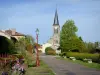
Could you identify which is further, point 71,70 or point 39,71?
point 71,70

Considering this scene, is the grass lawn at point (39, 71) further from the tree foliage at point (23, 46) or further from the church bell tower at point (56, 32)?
the church bell tower at point (56, 32)

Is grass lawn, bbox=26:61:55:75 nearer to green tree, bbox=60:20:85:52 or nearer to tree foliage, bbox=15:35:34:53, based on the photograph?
tree foliage, bbox=15:35:34:53

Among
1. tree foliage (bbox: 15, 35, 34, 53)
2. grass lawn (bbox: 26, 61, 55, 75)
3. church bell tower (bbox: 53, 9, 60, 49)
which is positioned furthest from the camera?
church bell tower (bbox: 53, 9, 60, 49)

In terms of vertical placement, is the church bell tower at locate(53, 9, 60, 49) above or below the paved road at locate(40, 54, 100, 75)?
above

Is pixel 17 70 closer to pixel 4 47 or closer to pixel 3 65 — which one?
pixel 3 65

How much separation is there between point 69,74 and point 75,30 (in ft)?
232

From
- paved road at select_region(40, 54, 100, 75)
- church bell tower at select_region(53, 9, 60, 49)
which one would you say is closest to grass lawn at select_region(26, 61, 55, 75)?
paved road at select_region(40, 54, 100, 75)

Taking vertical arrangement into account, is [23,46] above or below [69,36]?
below

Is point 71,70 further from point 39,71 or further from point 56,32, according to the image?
point 56,32

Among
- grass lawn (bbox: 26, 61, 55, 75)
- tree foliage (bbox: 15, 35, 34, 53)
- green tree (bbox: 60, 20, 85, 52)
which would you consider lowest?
grass lawn (bbox: 26, 61, 55, 75)

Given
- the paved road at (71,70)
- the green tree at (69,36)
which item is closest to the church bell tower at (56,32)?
the green tree at (69,36)

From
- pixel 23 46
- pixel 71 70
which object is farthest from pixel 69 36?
pixel 71 70

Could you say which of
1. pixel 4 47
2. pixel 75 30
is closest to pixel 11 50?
pixel 4 47

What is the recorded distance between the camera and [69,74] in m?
25.0
